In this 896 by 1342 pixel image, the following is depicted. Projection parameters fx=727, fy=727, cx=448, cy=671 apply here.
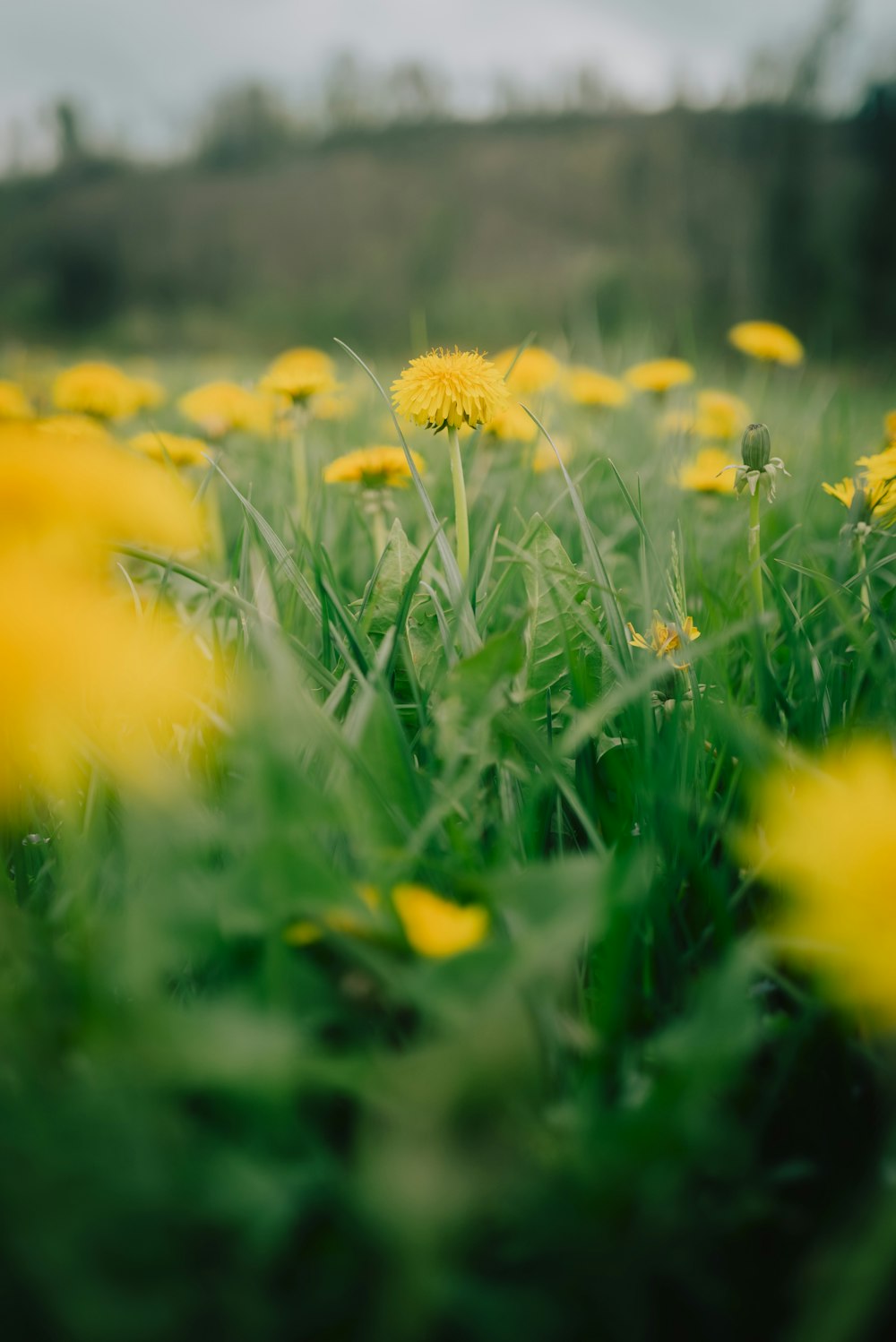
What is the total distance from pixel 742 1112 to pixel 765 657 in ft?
0.81

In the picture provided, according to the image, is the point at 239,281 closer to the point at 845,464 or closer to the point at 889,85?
the point at 889,85

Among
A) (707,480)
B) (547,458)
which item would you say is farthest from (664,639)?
(547,458)

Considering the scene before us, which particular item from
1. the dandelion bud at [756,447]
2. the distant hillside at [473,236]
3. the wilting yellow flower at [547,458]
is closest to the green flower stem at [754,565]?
the dandelion bud at [756,447]

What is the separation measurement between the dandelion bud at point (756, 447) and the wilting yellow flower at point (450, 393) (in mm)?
195

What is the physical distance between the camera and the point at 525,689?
0.48 m

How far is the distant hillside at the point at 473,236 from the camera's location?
6.66 m

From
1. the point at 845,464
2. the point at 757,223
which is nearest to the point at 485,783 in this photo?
the point at 845,464

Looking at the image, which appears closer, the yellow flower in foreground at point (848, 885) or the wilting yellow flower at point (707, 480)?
the yellow flower in foreground at point (848, 885)

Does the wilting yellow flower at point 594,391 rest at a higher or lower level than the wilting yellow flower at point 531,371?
lower

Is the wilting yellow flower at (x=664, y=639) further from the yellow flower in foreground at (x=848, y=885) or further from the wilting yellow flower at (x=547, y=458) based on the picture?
the wilting yellow flower at (x=547, y=458)

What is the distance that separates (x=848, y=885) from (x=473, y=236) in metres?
15.8

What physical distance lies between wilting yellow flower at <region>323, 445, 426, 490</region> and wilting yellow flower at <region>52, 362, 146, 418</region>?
→ 588 mm

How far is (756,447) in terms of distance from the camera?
22.6 inches

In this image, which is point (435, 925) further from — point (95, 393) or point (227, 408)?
point (95, 393)
